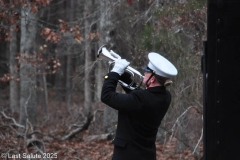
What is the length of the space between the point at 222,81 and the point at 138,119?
4.75 feet

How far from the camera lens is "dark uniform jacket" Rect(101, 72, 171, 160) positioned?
14.2 ft

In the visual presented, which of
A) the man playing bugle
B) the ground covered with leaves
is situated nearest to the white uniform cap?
the man playing bugle

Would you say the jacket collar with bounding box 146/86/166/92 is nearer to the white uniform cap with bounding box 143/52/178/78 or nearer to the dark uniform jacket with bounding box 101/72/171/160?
the dark uniform jacket with bounding box 101/72/171/160

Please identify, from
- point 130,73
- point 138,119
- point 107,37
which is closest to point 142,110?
point 138,119

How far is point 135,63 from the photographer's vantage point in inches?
420

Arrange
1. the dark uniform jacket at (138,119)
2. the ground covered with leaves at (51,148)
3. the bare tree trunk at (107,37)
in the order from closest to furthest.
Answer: the dark uniform jacket at (138,119) → the ground covered with leaves at (51,148) → the bare tree trunk at (107,37)

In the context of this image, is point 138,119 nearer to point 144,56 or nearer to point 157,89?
point 157,89

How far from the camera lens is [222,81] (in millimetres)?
3096

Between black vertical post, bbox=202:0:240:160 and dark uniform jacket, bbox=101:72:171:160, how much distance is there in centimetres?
122

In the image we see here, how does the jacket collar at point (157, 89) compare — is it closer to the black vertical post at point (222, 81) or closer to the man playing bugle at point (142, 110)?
the man playing bugle at point (142, 110)

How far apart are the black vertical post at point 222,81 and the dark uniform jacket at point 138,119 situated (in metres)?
1.22

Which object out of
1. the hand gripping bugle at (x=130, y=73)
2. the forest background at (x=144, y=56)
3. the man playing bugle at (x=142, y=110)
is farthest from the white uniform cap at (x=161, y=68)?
the forest background at (x=144, y=56)

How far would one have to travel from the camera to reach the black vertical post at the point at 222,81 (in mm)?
3075

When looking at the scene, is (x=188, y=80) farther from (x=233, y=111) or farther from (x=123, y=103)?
(x=233, y=111)
